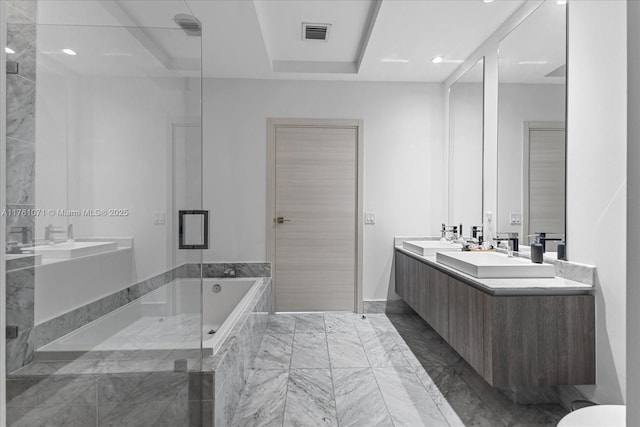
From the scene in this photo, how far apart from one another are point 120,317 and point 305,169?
292 centimetres

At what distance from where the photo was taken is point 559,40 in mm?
2184

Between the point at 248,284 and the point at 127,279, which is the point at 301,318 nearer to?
the point at 248,284

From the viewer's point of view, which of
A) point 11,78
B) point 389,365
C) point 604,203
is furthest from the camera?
point 389,365

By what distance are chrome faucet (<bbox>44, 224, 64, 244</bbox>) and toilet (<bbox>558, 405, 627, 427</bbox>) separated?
1575mm

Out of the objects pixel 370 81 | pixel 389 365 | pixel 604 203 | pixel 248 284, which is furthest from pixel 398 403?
pixel 370 81

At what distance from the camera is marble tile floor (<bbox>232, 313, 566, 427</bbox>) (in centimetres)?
200

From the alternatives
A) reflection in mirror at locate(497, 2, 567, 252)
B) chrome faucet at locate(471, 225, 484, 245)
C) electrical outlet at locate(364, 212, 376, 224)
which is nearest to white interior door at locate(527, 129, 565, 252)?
reflection in mirror at locate(497, 2, 567, 252)

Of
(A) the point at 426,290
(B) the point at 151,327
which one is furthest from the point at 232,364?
(A) the point at 426,290

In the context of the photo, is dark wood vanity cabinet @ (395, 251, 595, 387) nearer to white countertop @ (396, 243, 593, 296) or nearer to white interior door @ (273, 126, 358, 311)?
white countertop @ (396, 243, 593, 296)

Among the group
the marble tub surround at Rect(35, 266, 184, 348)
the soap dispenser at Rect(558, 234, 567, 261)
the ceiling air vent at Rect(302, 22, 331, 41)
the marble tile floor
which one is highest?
the ceiling air vent at Rect(302, 22, 331, 41)

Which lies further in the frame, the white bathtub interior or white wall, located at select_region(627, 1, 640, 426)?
the white bathtub interior

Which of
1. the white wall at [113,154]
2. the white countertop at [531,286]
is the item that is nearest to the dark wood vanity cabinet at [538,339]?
the white countertop at [531,286]

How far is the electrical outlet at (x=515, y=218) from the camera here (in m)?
2.63

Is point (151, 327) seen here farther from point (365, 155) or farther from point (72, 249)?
point (365, 155)
